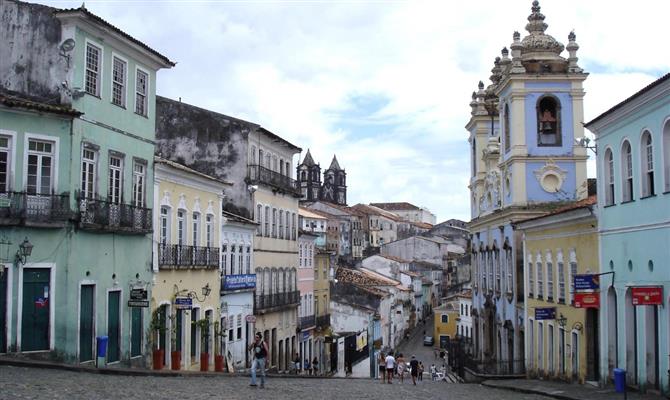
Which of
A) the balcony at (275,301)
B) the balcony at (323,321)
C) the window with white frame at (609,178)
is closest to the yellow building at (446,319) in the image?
the balcony at (323,321)

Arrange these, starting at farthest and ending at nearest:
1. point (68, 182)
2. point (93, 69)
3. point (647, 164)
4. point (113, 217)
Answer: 1. point (113, 217)
2. point (93, 69)
3. point (68, 182)
4. point (647, 164)

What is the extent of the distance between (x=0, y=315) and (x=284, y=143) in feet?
90.1

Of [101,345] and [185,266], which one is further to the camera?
[185,266]

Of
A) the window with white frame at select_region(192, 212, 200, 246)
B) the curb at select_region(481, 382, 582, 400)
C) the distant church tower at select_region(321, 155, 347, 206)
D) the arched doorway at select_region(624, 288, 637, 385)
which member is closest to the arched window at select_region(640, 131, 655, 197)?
the arched doorway at select_region(624, 288, 637, 385)

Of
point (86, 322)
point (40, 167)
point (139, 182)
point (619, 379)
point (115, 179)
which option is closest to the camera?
point (40, 167)

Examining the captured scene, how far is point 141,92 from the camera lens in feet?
91.2

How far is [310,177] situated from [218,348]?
13481cm

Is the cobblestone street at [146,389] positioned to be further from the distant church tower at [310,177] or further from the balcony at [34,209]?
the distant church tower at [310,177]

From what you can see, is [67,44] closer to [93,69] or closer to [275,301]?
[93,69]

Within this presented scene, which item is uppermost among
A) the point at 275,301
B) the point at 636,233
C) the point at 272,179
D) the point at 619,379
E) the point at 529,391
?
the point at 272,179

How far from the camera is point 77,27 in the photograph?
2359 centimetres

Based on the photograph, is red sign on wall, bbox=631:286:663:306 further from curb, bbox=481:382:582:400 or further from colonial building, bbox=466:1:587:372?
colonial building, bbox=466:1:587:372

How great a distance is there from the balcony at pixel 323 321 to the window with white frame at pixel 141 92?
98.4 feet

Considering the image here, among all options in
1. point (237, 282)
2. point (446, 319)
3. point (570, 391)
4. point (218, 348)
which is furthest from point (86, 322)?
point (446, 319)
